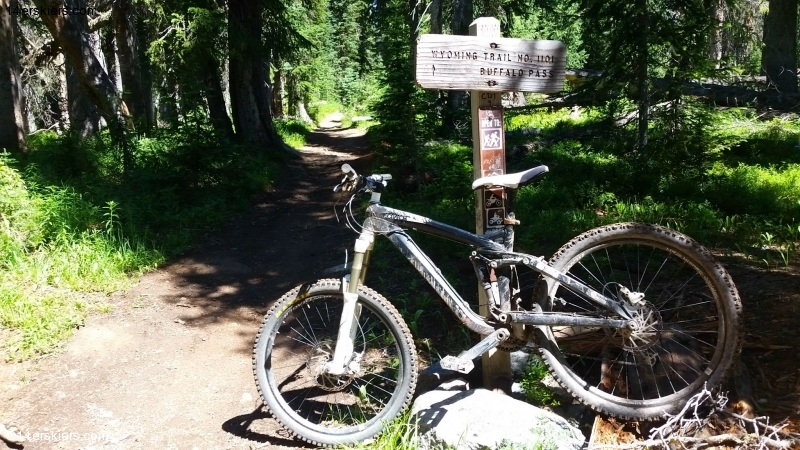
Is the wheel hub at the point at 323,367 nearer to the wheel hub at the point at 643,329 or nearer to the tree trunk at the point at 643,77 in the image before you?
the wheel hub at the point at 643,329

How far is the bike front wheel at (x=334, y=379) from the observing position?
11.3 ft

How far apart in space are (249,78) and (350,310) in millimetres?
12073

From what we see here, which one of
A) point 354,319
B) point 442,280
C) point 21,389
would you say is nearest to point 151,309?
point 21,389

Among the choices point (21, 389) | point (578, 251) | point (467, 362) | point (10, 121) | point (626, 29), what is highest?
point (626, 29)

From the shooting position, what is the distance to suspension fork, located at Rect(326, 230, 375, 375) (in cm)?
342

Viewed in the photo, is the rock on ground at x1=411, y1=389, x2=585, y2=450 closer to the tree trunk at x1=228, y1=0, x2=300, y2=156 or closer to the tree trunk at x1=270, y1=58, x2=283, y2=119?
the tree trunk at x1=228, y1=0, x2=300, y2=156

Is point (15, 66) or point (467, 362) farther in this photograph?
point (15, 66)

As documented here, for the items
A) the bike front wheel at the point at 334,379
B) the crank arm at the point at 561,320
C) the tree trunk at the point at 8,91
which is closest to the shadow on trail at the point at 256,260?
the bike front wheel at the point at 334,379

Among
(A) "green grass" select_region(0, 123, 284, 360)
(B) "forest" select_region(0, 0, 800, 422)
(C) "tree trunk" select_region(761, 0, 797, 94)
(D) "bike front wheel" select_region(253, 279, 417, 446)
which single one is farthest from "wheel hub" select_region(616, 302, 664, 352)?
(C) "tree trunk" select_region(761, 0, 797, 94)

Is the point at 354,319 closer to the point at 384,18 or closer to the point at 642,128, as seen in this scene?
the point at 642,128

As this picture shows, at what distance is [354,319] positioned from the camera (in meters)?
3.45

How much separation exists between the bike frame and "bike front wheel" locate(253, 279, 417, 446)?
0.12 metres

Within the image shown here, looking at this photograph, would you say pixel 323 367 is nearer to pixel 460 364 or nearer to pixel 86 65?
pixel 460 364

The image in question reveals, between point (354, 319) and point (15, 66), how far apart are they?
1044 cm
